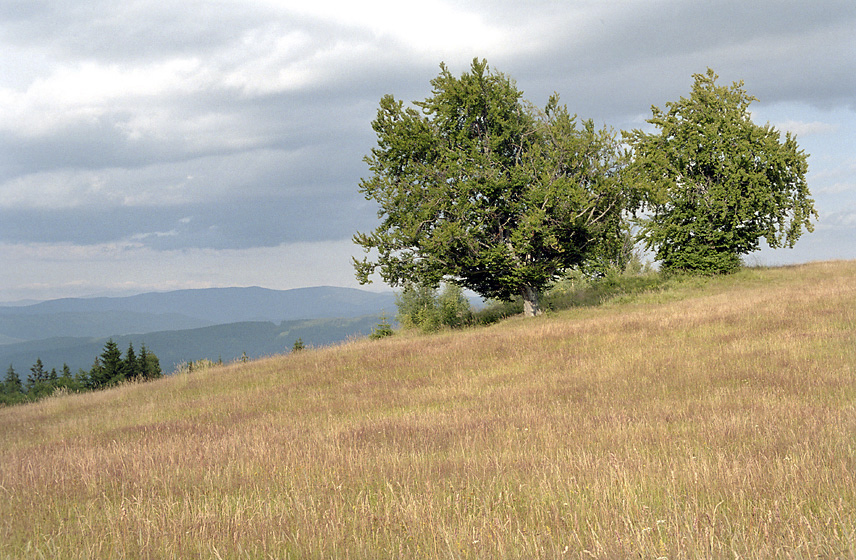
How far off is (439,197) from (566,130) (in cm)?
817

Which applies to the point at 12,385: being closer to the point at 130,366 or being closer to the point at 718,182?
the point at 130,366

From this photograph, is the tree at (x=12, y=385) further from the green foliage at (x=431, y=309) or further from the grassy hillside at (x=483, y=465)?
the grassy hillside at (x=483, y=465)

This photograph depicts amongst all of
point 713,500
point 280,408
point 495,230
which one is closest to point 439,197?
point 495,230

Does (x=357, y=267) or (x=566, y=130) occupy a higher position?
(x=566, y=130)

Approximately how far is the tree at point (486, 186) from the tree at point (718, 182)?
11190 millimetres

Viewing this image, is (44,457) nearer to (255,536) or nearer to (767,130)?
(255,536)

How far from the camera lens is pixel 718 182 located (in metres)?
42.8

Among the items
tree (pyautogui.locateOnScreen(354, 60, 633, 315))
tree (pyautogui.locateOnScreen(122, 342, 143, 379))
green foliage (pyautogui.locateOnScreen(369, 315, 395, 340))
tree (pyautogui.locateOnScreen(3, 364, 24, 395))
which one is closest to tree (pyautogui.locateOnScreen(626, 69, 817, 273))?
tree (pyautogui.locateOnScreen(354, 60, 633, 315))

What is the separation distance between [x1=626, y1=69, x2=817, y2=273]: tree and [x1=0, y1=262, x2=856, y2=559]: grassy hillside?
26.9 meters

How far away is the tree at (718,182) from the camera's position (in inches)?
1608

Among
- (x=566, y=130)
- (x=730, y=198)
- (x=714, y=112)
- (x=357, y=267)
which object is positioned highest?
(x=714, y=112)

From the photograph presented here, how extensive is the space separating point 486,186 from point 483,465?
79.2 ft

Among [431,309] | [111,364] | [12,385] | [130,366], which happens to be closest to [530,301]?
[431,309]

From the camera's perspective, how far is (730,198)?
133ft
